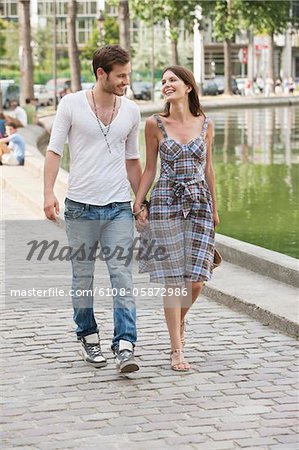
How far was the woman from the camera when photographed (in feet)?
25.3

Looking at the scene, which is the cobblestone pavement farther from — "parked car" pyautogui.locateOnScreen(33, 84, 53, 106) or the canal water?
"parked car" pyautogui.locateOnScreen(33, 84, 53, 106)

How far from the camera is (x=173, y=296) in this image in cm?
780

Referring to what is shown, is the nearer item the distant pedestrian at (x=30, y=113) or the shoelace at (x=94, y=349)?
the shoelace at (x=94, y=349)

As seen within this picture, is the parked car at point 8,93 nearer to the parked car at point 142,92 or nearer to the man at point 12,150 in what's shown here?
the parked car at point 142,92

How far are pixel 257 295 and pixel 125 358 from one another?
2.35 metres

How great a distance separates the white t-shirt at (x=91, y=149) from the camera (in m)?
7.64

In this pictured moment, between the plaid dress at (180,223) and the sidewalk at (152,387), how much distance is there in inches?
24.7

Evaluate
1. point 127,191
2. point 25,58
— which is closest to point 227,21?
point 25,58

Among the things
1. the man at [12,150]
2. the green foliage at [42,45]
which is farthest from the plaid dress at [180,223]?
the green foliage at [42,45]

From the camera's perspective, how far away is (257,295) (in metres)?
9.70

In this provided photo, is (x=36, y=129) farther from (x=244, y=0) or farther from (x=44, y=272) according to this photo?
(x=244, y=0)

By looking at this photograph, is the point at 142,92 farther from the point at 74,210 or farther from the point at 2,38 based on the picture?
the point at 74,210

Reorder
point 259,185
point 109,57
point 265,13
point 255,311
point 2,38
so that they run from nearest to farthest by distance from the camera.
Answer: point 109,57, point 255,311, point 259,185, point 265,13, point 2,38

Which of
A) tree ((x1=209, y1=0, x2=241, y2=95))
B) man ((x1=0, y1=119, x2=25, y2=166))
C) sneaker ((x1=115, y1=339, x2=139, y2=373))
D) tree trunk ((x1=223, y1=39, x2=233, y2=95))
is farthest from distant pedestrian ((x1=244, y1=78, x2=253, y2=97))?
sneaker ((x1=115, y1=339, x2=139, y2=373))
